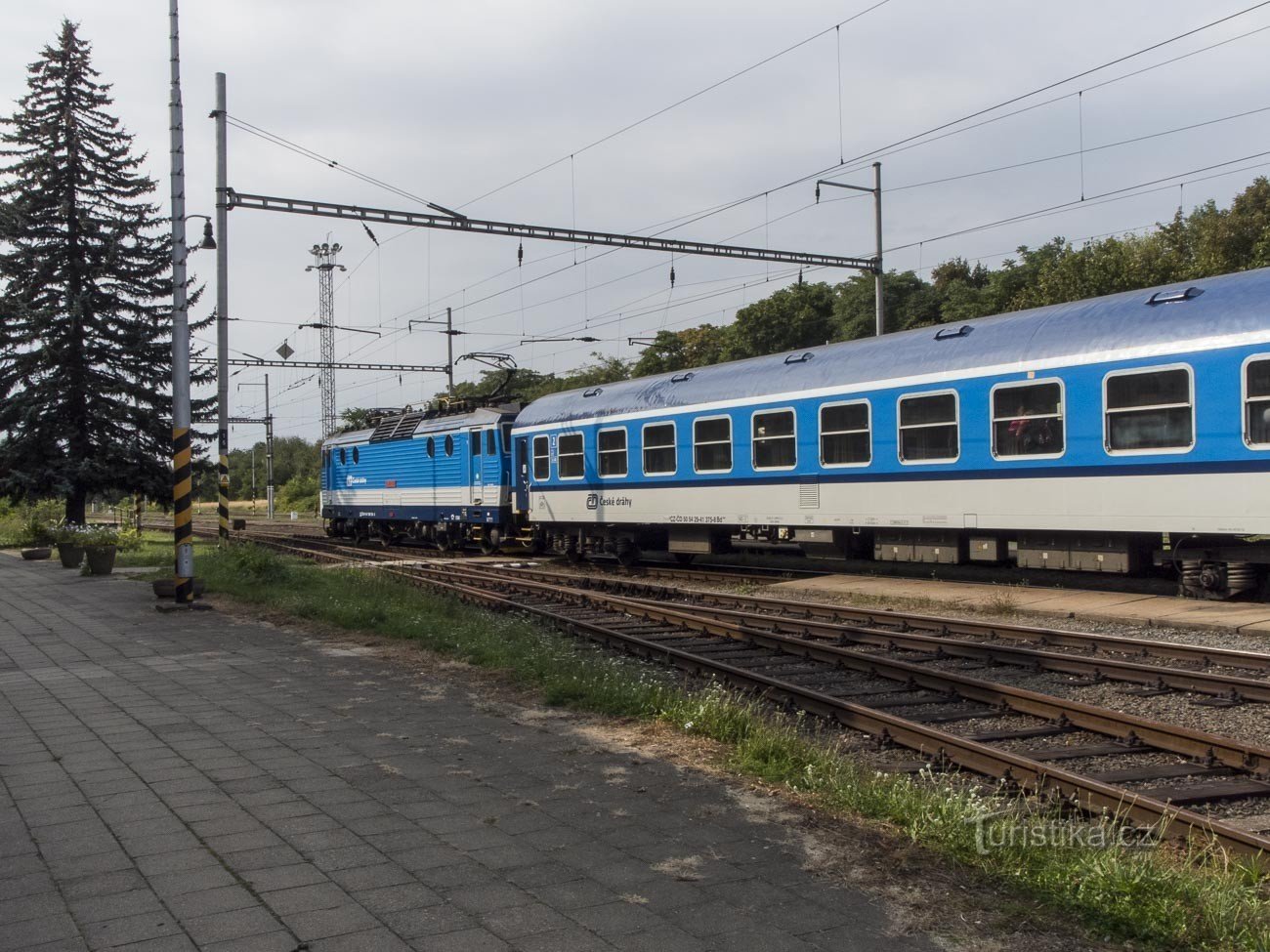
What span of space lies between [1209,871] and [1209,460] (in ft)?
27.2

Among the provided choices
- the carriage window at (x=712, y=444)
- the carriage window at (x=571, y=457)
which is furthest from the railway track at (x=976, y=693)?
the carriage window at (x=571, y=457)

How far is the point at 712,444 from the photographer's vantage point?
18.1 meters

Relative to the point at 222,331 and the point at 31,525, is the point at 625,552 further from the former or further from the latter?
the point at 31,525

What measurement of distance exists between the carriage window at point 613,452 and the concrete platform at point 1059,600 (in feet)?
15.9

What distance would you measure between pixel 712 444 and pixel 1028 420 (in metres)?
5.89

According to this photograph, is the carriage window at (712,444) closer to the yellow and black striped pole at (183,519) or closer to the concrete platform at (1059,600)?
the concrete platform at (1059,600)

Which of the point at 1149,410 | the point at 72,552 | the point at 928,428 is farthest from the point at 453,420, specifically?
the point at 1149,410

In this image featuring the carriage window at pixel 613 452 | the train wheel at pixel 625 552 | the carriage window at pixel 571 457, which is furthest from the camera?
the carriage window at pixel 571 457

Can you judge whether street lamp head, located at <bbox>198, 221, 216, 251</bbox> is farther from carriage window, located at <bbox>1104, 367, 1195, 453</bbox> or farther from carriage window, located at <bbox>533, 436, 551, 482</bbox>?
carriage window, located at <bbox>1104, 367, 1195, 453</bbox>

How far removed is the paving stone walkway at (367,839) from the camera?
3828 mm

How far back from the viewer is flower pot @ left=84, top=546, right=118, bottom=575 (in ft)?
64.4

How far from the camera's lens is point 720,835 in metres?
4.88

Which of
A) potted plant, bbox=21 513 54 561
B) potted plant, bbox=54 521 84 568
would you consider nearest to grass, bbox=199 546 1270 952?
potted plant, bbox=54 521 84 568

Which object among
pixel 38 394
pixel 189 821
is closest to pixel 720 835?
pixel 189 821
